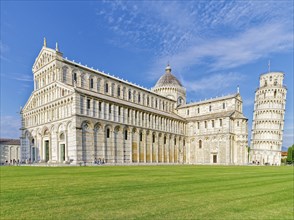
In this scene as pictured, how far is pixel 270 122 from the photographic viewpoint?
79562mm

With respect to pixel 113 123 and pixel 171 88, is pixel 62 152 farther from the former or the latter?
pixel 171 88

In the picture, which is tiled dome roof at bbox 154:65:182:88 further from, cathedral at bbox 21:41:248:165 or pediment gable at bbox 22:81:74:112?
pediment gable at bbox 22:81:74:112

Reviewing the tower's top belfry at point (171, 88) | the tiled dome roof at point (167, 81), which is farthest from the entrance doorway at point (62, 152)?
the tiled dome roof at point (167, 81)

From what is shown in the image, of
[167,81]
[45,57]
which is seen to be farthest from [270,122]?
[45,57]

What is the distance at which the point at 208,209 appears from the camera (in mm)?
7031

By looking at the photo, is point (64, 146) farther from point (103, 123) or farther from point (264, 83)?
point (264, 83)

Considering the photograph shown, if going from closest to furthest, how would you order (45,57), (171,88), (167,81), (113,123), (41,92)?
(113,123), (45,57), (41,92), (171,88), (167,81)

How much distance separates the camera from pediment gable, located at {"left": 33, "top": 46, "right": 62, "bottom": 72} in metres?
45.4

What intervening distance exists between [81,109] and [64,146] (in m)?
8.35

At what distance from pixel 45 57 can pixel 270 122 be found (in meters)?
74.3

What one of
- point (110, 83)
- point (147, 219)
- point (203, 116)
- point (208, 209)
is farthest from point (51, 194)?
point (203, 116)

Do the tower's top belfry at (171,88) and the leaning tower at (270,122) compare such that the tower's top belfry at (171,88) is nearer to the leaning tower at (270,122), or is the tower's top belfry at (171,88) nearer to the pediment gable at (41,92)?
the leaning tower at (270,122)

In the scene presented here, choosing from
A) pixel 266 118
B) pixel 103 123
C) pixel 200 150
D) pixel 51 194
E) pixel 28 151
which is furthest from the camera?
pixel 266 118

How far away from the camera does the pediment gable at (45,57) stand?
4541 centimetres
